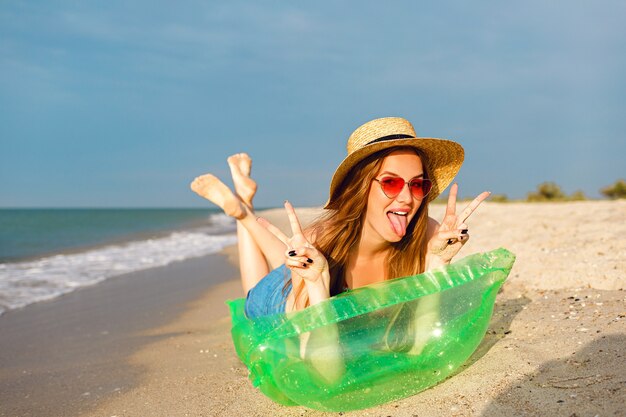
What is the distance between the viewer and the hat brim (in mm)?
3088

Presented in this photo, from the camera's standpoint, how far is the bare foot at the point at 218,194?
463 cm

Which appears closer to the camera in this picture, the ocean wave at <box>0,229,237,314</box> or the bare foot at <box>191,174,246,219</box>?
the bare foot at <box>191,174,246,219</box>

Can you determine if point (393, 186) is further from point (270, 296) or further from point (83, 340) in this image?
point (83, 340)

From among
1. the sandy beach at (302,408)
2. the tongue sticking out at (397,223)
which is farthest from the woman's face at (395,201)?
the sandy beach at (302,408)

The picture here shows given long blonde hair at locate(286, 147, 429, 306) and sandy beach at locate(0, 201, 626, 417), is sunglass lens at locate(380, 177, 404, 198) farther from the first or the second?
sandy beach at locate(0, 201, 626, 417)

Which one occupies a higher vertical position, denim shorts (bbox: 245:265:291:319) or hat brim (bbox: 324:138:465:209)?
hat brim (bbox: 324:138:465:209)

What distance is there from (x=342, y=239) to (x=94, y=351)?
8.72 ft

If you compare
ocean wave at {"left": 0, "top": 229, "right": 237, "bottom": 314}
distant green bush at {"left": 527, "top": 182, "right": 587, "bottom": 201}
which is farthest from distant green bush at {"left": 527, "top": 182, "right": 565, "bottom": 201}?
ocean wave at {"left": 0, "top": 229, "right": 237, "bottom": 314}

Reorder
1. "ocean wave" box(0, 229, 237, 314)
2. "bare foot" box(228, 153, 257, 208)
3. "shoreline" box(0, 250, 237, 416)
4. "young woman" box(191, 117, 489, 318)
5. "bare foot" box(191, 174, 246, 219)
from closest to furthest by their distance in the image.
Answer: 1. "young woman" box(191, 117, 489, 318)
2. "shoreline" box(0, 250, 237, 416)
3. "bare foot" box(191, 174, 246, 219)
4. "bare foot" box(228, 153, 257, 208)
5. "ocean wave" box(0, 229, 237, 314)

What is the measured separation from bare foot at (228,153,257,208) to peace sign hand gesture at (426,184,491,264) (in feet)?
7.41

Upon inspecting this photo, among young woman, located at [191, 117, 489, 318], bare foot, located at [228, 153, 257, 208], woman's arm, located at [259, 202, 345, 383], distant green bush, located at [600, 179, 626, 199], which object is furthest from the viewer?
distant green bush, located at [600, 179, 626, 199]

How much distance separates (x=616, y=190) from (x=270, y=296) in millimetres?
24277

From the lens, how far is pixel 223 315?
19.0ft

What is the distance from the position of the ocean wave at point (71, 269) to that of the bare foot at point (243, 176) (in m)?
3.45
